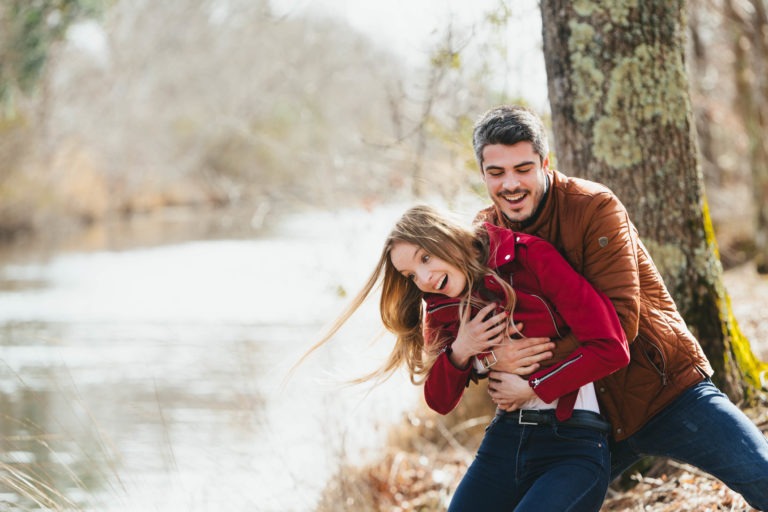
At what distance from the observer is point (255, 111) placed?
42469 millimetres

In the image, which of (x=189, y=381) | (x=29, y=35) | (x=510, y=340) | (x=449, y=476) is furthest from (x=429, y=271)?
(x=29, y=35)

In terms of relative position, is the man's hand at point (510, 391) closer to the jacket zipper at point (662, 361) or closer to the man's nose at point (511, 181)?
the jacket zipper at point (662, 361)

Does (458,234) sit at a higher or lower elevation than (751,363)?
higher

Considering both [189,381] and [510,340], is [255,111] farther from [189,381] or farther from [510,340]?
[510,340]

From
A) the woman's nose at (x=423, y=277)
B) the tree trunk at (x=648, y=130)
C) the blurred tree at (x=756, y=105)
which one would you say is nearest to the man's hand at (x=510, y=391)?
the woman's nose at (x=423, y=277)

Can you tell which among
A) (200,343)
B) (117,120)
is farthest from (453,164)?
(117,120)

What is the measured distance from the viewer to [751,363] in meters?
4.34

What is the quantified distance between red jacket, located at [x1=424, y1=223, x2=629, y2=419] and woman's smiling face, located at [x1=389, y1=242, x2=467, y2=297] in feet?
0.27

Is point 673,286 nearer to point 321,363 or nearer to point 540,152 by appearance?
point 540,152

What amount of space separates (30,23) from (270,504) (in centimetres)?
1828

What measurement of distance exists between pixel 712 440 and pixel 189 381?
8.52m

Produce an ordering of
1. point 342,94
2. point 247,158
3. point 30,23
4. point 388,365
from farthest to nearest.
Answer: point 247,158 < point 30,23 < point 342,94 < point 388,365

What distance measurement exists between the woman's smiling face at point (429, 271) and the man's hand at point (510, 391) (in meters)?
0.31

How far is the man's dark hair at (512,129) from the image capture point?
2969 millimetres
